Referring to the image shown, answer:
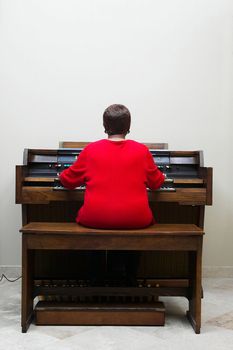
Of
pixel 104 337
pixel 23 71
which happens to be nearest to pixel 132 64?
pixel 23 71

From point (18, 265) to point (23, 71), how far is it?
1686 mm

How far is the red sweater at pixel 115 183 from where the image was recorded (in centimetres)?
319

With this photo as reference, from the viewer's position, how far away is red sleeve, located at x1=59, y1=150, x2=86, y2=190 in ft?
10.8

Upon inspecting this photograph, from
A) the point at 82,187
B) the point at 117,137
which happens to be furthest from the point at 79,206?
the point at 117,137

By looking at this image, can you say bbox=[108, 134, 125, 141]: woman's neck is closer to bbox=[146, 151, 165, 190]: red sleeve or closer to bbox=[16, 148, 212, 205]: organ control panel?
bbox=[146, 151, 165, 190]: red sleeve

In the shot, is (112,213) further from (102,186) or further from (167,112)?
(167,112)

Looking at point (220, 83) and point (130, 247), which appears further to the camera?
point (220, 83)

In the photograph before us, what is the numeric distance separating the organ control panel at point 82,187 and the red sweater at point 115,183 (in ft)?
1.18

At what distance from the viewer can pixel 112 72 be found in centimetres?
452

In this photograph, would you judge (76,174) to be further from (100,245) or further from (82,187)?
(100,245)

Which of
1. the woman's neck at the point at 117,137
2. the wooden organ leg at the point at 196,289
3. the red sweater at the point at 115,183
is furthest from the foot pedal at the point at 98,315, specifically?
the woman's neck at the point at 117,137

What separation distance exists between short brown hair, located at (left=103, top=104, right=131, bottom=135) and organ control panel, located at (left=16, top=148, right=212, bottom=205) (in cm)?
52

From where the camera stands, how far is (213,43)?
14.8ft

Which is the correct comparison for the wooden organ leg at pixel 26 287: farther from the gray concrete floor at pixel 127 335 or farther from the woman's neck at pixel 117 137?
the woman's neck at pixel 117 137
